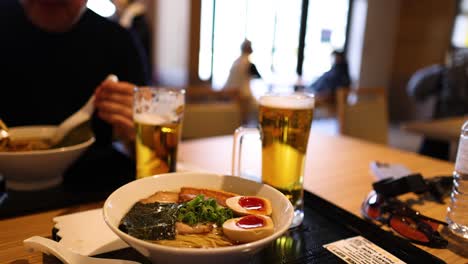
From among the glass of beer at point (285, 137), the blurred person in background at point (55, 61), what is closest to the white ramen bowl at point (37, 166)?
the glass of beer at point (285, 137)

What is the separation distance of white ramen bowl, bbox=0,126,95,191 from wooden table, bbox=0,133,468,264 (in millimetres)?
112

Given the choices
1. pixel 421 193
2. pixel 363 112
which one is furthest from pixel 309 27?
pixel 421 193

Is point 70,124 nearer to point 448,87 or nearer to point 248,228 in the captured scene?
point 248,228

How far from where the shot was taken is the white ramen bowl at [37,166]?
81 centimetres

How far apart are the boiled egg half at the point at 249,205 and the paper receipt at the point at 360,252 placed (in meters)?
0.17

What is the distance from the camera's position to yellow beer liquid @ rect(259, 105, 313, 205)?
32.0 inches

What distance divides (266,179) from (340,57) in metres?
5.75

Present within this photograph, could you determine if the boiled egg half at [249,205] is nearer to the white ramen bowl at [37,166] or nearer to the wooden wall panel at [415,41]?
the white ramen bowl at [37,166]

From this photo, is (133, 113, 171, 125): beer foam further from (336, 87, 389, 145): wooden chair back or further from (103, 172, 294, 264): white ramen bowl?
(336, 87, 389, 145): wooden chair back

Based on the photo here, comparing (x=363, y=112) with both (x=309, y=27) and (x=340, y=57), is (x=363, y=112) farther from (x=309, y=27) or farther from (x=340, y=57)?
(x=309, y=27)

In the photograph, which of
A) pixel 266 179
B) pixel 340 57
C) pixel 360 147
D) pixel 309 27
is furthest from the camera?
pixel 309 27

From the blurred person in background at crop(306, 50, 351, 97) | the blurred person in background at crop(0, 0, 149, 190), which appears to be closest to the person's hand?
the blurred person in background at crop(0, 0, 149, 190)

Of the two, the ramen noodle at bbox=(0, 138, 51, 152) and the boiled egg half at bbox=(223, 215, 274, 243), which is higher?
the ramen noodle at bbox=(0, 138, 51, 152)

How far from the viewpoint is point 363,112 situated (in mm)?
2271
